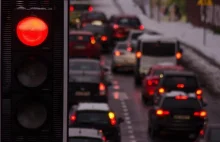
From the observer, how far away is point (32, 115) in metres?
6.44

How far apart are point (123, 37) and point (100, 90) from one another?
25.8m

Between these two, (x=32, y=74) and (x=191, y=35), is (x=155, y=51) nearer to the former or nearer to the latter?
(x=191, y=35)

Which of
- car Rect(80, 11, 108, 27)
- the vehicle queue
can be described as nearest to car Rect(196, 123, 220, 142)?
the vehicle queue

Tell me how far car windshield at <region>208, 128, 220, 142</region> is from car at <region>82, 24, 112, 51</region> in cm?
3249

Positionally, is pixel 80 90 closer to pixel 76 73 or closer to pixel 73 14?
pixel 76 73

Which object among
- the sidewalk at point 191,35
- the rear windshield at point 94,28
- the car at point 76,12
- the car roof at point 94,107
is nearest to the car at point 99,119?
the car roof at point 94,107

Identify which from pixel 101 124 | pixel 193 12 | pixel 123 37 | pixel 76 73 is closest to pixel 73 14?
pixel 193 12

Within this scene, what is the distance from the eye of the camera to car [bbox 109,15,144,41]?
56.0m

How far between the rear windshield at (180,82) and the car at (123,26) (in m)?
25.5

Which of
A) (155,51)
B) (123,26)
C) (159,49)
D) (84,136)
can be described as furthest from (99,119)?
(123,26)

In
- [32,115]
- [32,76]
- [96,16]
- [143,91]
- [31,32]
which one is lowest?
[143,91]

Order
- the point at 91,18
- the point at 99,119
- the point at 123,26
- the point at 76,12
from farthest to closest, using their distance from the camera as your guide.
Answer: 1. the point at 76,12
2. the point at 91,18
3. the point at 123,26
4. the point at 99,119

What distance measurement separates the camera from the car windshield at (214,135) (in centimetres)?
1914

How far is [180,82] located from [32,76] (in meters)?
23.9
